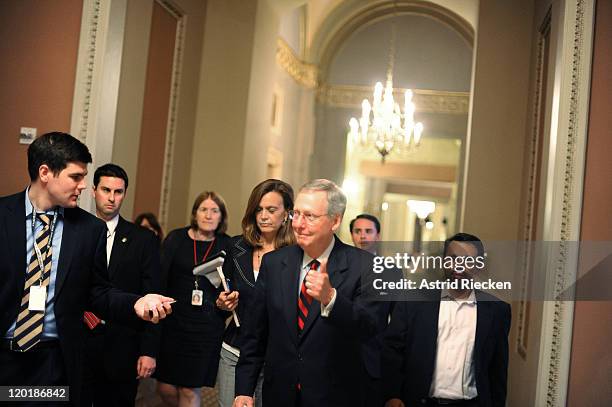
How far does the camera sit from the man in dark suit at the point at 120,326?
13.7 ft

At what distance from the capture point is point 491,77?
28.8 feet

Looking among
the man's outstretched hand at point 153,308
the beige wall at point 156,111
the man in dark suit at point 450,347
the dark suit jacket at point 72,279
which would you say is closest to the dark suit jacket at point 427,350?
the man in dark suit at point 450,347

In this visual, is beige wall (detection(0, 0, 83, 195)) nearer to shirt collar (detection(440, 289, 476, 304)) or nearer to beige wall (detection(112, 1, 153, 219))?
beige wall (detection(112, 1, 153, 219))

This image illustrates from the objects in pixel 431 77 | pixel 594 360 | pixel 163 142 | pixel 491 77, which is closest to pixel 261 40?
pixel 163 142

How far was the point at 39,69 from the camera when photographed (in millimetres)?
5672

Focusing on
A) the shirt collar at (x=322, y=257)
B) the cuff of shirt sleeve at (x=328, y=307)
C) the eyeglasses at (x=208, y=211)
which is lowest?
the cuff of shirt sleeve at (x=328, y=307)

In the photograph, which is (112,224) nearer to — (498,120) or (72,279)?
(72,279)

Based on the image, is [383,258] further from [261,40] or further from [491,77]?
[261,40]

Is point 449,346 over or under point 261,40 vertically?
under

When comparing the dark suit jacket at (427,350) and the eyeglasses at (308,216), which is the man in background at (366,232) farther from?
the eyeglasses at (308,216)

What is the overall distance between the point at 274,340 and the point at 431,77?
37.8 feet

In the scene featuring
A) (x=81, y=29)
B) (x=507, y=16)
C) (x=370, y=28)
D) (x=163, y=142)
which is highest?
(x=370, y=28)

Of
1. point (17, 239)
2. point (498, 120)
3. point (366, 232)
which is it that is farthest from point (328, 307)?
point (498, 120)

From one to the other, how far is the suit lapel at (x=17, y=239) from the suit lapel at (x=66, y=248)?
14cm
